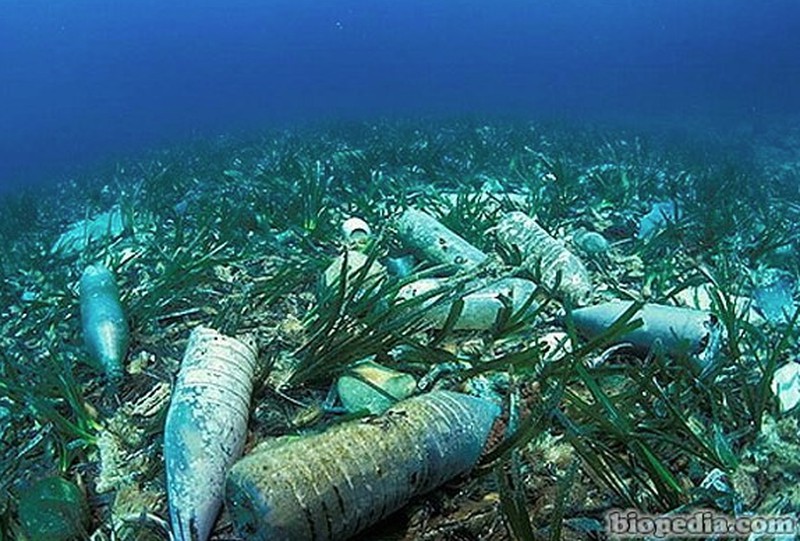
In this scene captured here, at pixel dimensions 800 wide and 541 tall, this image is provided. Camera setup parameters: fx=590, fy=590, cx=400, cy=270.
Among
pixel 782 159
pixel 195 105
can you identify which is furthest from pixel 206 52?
pixel 782 159

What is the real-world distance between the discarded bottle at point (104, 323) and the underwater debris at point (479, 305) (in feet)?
4.95

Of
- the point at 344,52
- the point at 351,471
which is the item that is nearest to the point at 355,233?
the point at 351,471

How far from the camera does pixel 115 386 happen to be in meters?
2.95

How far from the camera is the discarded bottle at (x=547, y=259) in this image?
353cm

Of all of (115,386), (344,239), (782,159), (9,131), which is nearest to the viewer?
(115,386)

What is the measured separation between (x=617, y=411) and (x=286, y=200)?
442cm

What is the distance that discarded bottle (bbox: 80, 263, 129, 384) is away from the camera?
10.0 feet

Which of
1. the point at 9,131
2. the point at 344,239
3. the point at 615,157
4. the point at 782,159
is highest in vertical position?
the point at 344,239

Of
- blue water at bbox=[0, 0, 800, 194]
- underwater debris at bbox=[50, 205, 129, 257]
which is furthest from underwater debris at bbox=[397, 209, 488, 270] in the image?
blue water at bbox=[0, 0, 800, 194]

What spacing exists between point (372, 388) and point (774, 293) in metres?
3.18

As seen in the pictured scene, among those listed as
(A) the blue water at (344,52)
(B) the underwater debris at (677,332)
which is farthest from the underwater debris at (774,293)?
(A) the blue water at (344,52)

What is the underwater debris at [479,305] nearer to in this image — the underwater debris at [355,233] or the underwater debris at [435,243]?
the underwater debris at [435,243]

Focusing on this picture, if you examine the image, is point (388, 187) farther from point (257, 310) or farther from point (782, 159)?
point (782, 159)

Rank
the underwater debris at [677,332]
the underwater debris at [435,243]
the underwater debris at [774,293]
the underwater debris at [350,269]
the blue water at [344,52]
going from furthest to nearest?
the blue water at [344,52]
the underwater debris at [435,243]
the underwater debris at [774,293]
the underwater debris at [350,269]
the underwater debris at [677,332]
